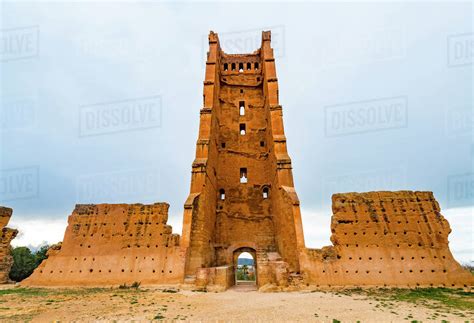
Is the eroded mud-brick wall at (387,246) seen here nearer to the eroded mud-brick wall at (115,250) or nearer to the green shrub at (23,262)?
the eroded mud-brick wall at (115,250)

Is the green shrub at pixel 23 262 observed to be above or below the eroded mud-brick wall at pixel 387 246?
below

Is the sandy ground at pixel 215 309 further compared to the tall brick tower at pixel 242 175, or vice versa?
the tall brick tower at pixel 242 175

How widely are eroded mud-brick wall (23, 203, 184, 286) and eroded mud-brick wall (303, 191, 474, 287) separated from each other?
824cm

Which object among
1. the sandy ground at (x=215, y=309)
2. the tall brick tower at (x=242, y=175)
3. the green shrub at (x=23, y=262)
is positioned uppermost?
the tall brick tower at (x=242, y=175)

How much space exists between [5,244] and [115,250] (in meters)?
7.42

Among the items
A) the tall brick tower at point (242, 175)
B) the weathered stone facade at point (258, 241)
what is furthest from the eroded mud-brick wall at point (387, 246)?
the tall brick tower at point (242, 175)

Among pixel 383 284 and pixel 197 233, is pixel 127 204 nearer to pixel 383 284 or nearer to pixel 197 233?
pixel 197 233

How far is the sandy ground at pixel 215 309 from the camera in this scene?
25.3 feet

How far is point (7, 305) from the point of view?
9.79 meters

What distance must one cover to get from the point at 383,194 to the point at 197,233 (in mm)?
11685

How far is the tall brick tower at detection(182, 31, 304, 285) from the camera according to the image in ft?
52.7

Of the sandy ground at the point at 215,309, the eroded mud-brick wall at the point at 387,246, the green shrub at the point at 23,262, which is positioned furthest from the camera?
the green shrub at the point at 23,262

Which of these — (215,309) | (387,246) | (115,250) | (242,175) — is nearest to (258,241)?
Result: (242,175)

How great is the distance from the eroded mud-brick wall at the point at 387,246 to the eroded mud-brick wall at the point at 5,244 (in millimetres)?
18293
